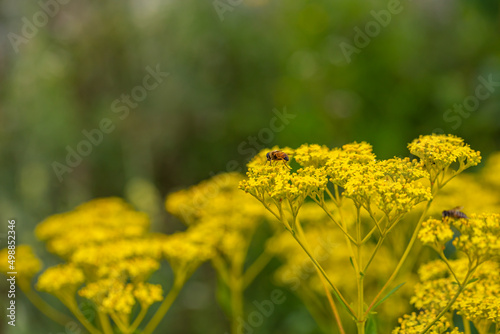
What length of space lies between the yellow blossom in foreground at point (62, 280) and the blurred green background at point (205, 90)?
3.95ft

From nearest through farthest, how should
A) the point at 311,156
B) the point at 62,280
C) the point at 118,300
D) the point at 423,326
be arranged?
the point at 423,326 → the point at 311,156 → the point at 118,300 → the point at 62,280

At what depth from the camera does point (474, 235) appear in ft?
3.56

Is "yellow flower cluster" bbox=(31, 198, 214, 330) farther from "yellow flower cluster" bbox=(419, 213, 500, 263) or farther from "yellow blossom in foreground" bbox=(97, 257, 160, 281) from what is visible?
"yellow flower cluster" bbox=(419, 213, 500, 263)

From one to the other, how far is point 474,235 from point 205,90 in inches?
150

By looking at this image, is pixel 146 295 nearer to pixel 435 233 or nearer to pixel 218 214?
pixel 218 214

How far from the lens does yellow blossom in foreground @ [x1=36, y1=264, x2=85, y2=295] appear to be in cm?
180

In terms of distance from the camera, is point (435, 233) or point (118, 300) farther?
point (118, 300)

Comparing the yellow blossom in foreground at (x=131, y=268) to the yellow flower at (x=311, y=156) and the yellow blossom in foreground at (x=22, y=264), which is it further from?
the yellow flower at (x=311, y=156)

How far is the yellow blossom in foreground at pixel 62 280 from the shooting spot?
5.89 feet

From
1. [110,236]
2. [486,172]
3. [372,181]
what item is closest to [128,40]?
[110,236]

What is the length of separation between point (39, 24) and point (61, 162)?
3.91 ft

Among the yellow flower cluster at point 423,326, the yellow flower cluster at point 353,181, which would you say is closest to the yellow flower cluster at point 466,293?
the yellow flower cluster at point 423,326

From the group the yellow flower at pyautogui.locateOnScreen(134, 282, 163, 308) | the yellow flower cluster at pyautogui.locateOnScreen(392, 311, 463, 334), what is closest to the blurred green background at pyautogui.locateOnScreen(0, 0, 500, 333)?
the yellow flower at pyautogui.locateOnScreen(134, 282, 163, 308)

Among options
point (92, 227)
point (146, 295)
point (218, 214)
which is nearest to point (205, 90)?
point (92, 227)
